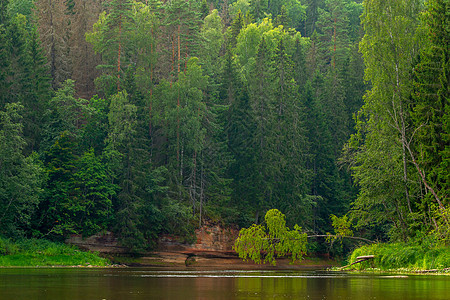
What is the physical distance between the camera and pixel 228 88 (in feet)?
260

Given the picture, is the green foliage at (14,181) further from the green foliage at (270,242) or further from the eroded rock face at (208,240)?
the green foliage at (270,242)

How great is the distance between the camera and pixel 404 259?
112ft

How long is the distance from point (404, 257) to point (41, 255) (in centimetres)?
3146

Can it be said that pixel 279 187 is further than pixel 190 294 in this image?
Yes

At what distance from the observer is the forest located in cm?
4078

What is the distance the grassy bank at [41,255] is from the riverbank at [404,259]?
25550 millimetres

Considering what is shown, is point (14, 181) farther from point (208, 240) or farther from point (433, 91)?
point (433, 91)

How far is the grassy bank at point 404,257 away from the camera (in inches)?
1251

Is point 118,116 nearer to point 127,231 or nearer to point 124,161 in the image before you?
point 124,161

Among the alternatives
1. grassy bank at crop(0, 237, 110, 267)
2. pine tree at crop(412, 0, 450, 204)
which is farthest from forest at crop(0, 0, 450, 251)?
grassy bank at crop(0, 237, 110, 267)

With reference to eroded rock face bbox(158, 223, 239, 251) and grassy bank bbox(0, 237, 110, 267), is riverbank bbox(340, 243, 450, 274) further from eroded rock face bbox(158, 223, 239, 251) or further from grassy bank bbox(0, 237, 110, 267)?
eroded rock face bbox(158, 223, 239, 251)

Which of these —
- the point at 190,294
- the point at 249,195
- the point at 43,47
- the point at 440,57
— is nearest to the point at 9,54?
the point at 43,47

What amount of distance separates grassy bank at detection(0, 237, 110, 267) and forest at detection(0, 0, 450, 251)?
2091 mm

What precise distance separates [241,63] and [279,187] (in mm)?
27093
